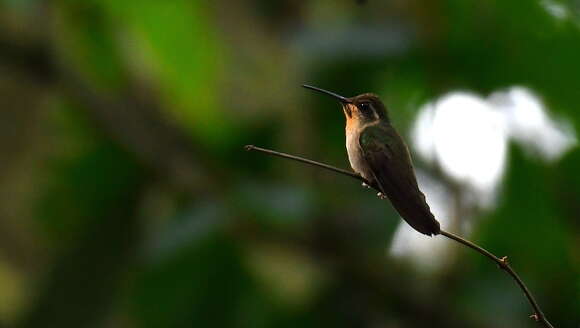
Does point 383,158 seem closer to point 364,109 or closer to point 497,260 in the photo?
point 364,109

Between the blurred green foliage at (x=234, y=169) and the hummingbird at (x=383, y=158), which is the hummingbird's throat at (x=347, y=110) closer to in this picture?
the hummingbird at (x=383, y=158)

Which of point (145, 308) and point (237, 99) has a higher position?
point (237, 99)

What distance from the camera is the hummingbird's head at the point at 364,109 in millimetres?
1112

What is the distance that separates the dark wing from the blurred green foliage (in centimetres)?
138

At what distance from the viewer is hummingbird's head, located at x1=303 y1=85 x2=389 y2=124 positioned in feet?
3.65

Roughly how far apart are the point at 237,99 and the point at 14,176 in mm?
1398

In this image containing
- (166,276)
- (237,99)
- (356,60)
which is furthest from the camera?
(237,99)

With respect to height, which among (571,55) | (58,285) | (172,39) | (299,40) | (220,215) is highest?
(571,55)

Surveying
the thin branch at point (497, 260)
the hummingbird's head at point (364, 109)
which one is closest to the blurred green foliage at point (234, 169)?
the hummingbird's head at point (364, 109)

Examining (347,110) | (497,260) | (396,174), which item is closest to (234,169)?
(347,110)

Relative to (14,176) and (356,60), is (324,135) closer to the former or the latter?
(356,60)

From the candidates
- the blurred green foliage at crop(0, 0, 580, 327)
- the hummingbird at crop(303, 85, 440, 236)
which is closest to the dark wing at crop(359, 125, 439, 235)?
the hummingbird at crop(303, 85, 440, 236)

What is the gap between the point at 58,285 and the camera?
4.02 metres

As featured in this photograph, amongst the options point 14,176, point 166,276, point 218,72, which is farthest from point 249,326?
point 14,176
